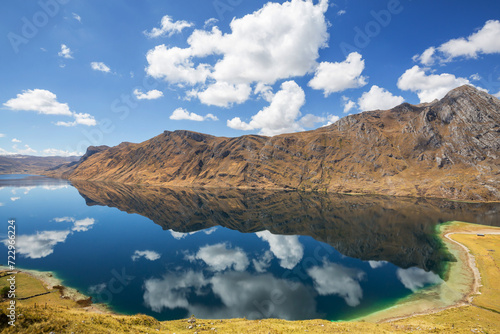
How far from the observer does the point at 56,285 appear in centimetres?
3766

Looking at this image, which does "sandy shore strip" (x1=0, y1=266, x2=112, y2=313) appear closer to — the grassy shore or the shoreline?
the shoreline

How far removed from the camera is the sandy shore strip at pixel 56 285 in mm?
31489

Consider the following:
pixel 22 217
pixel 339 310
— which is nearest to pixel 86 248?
pixel 22 217

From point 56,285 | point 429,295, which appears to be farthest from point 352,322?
point 56,285

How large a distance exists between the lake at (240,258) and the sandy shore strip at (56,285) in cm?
124

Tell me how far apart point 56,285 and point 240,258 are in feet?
119

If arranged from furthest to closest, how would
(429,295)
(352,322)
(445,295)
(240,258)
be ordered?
(240,258) < (429,295) < (445,295) < (352,322)

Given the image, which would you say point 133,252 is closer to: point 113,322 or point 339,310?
point 113,322

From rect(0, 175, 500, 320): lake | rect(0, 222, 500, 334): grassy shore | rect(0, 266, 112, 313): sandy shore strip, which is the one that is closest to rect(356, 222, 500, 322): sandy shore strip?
rect(0, 222, 500, 334): grassy shore

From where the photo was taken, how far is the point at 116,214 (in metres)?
107

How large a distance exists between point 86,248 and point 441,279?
85.2m

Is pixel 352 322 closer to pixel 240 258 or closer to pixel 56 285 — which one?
pixel 240 258

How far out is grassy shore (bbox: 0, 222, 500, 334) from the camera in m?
15.9

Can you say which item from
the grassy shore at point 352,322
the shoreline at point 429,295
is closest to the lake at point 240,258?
the shoreline at point 429,295
